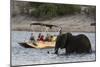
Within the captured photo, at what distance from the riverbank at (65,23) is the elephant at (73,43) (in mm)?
78

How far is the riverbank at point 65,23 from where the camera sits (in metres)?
2.13

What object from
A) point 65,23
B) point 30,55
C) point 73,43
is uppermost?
point 65,23

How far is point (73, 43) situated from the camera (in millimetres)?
2373

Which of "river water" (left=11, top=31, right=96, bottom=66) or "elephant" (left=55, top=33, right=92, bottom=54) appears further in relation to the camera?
"elephant" (left=55, top=33, right=92, bottom=54)

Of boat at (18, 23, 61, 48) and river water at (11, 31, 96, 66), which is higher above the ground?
boat at (18, 23, 61, 48)

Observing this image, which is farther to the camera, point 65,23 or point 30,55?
point 65,23

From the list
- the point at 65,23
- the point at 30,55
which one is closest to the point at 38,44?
the point at 30,55

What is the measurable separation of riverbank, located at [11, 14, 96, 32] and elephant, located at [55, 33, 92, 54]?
0.08 m

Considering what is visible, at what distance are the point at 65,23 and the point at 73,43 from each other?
0.24 metres

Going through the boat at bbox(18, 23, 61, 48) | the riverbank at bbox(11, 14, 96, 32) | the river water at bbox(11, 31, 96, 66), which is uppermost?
the riverbank at bbox(11, 14, 96, 32)

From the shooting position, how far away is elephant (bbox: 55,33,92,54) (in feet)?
7.60

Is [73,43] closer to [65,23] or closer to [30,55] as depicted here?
[65,23]

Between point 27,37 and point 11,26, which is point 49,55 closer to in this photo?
point 27,37
